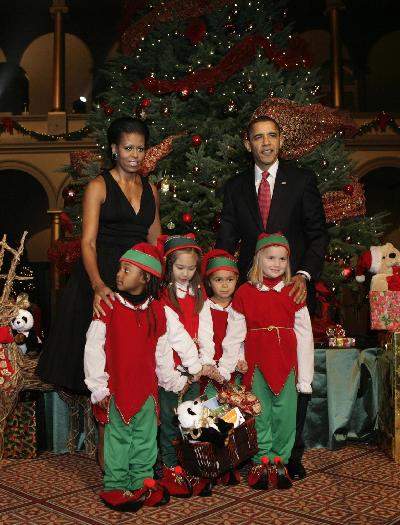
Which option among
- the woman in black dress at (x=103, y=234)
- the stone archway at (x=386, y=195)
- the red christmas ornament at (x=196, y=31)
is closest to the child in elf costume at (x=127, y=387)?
the woman in black dress at (x=103, y=234)

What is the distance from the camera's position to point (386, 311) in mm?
4379

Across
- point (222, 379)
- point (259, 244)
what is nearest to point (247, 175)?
point (259, 244)

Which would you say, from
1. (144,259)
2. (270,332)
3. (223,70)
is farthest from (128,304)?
(223,70)

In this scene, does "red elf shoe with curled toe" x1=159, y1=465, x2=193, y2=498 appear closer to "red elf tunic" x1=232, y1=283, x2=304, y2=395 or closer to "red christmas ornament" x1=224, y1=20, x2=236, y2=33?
"red elf tunic" x1=232, y1=283, x2=304, y2=395

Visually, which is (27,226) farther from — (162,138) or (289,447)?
(289,447)

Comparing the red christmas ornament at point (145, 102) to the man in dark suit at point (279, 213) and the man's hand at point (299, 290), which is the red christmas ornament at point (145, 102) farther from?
the man's hand at point (299, 290)

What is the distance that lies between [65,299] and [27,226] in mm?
14192

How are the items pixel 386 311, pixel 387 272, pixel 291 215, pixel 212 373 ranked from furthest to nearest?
pixel 387 272 < pixel 386 311 < pixel 291 215 < pixel 212 373

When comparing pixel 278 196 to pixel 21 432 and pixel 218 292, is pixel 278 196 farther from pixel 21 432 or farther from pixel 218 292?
pixel 21 432

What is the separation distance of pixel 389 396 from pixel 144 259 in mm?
2034

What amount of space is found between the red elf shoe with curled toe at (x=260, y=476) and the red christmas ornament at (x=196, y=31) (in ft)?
12.5

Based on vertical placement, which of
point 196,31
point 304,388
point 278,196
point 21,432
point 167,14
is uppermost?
point 167,14

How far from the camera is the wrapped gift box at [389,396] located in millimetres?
3939

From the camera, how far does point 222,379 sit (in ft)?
11.2
